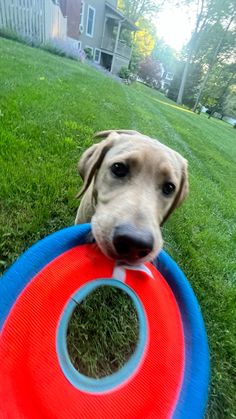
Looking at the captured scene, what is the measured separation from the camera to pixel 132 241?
2008 millimetres

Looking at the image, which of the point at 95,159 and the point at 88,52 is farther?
the point at 88,52

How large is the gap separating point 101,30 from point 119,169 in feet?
133

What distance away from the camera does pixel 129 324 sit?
3.14m

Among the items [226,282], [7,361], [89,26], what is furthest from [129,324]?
[89,26]

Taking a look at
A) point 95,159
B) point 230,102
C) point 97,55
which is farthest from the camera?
point 230,102

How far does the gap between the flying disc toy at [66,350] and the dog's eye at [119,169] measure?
1.93 ft

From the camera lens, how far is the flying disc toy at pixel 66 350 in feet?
6.82

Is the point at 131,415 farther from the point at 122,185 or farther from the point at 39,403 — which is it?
the point at 122,185

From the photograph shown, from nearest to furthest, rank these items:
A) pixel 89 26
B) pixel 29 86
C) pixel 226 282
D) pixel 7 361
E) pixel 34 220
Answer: pixel 7 361 < pixel 34 220 < pixel 226 282 < pixel 29 86 < pixel 89 26

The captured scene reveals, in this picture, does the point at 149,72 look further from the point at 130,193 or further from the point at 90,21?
the point at 130,193

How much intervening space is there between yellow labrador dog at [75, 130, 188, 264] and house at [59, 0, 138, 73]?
1208 inches

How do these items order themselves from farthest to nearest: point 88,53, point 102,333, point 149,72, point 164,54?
point 164,54
point 149,72
point 88,53
point 102,333

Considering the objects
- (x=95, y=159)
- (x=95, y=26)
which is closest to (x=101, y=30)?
(x=95, y=26)

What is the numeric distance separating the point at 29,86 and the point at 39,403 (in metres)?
7.65
